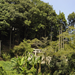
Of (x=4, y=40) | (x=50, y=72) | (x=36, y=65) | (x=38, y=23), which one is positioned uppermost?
(x=38, y=23)

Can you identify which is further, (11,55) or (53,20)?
(53,20)

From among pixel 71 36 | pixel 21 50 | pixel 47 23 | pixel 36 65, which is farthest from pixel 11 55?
pixel 47 23

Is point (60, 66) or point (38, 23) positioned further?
point (38, 23)

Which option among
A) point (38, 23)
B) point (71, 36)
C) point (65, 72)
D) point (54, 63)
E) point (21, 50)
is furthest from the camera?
point (38, 23)

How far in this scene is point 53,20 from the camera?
20891mm

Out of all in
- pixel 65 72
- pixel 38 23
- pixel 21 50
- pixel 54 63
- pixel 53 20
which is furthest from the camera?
pixel 53 20

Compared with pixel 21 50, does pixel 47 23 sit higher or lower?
higher

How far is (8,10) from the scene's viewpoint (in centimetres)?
1390

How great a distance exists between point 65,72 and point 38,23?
11.2 meters

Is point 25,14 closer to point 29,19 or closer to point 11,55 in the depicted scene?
point 29,19

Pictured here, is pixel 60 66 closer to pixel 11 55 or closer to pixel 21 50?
pixel 21 50

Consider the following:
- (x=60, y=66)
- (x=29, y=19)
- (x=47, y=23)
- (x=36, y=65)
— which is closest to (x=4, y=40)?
(x=29, y=19)

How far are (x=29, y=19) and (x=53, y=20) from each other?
5.69 m

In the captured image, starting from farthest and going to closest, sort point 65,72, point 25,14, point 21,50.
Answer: point 25,14, point 21,50, point 65,72
